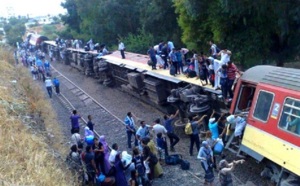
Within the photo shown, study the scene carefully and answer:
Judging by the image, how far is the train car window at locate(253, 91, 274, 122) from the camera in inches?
368

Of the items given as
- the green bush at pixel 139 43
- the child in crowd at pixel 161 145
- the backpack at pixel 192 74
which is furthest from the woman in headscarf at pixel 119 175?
the green bush at pixel 139 43

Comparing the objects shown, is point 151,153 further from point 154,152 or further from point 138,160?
point 138,160

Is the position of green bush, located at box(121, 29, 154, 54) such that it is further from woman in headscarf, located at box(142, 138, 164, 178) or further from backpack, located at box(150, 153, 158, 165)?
backpack, located at box(150, 153, 158, 165)

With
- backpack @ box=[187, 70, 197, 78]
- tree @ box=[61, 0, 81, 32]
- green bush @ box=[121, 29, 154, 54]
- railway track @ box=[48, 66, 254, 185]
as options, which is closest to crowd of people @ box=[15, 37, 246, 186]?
railway track @ box=[48, 66, 254, 185]

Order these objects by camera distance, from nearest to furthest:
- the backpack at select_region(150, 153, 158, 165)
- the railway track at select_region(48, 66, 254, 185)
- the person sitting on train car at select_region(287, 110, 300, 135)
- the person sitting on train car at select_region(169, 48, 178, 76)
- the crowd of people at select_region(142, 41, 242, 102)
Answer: the person sitting on train car at select_region(287, 110, 300, 135) → the backpack at select_region(150, 153, 158, 165) → the railway track at select_region(48, 66, 254, 185) → the crowd of people at select_region(142, 41, 242, 102) → the person sitting on train car at select_region(169, 48, 178, 76)

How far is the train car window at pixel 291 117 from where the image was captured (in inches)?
328

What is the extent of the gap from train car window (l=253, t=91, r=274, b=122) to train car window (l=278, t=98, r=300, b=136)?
0.56 m

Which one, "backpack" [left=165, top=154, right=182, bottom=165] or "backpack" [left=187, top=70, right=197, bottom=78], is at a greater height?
"backpack" [left=187, top=70, right=197, bottom=78]

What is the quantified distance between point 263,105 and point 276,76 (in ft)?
2.66

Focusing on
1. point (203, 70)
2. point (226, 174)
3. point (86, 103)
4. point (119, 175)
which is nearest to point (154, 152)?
point (119, 175)

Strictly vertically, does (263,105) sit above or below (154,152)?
above

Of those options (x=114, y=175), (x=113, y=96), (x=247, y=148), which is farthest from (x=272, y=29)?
(x=114, y=175)

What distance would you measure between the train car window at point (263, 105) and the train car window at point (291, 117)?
1.83 ft

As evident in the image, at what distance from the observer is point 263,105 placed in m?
9.54
